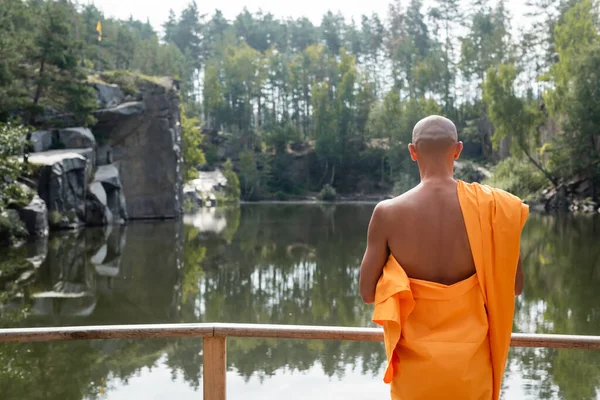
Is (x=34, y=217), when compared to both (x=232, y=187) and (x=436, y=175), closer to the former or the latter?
(x=436, y=175)

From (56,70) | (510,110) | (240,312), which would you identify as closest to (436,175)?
(240,312)

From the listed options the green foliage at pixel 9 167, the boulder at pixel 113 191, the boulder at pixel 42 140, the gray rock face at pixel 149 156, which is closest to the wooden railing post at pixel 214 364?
the green foliage at pixel 9 167

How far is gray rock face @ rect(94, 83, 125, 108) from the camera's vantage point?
3097cm

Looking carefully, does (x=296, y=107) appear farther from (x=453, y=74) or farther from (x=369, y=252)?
(x=369, y=252)

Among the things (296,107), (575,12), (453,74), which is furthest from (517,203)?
(296,107)

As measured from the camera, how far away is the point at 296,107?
66.8 meters

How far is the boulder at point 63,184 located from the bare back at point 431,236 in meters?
22.6

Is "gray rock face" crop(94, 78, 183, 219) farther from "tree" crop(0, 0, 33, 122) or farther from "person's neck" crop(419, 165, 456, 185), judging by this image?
"person's neck" crop(419, 165, 456, 185)

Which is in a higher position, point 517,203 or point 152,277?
point 517,203

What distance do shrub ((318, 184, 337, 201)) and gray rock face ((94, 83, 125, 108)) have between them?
24599 mm

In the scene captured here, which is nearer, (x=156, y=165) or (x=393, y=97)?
(x=156, y=165)

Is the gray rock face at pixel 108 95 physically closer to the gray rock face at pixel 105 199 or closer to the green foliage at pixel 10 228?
the gray rock face at pixel 105 199

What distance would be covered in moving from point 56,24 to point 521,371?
23.5m

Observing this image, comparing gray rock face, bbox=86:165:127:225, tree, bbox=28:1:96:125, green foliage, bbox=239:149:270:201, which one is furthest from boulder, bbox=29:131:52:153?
green foliage, bbox=239:149:270:201
